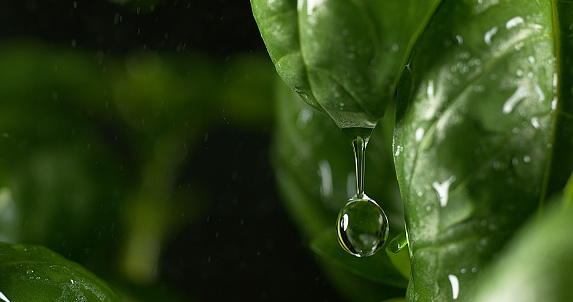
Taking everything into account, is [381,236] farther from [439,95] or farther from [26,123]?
[26,123]

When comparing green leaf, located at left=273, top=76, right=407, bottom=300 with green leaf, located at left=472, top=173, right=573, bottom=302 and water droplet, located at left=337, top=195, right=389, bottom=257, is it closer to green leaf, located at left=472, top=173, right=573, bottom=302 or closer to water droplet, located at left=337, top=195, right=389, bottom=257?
water droplet, located at left=337, top=195, right=389, bottom=257

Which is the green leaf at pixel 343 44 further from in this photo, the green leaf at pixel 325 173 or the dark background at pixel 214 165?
the dark background at pixel 214 165

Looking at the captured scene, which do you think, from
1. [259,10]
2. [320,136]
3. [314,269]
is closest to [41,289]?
[259,10]

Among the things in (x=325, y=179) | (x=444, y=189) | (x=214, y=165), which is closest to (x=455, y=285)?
(x=444, y=189)

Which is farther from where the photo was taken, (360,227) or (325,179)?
(325,179)

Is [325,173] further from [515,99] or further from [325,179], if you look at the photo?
[515,99]

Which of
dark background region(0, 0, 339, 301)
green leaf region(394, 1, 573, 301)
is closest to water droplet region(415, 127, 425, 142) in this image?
green leaf region(394, 1, 573, 301)
